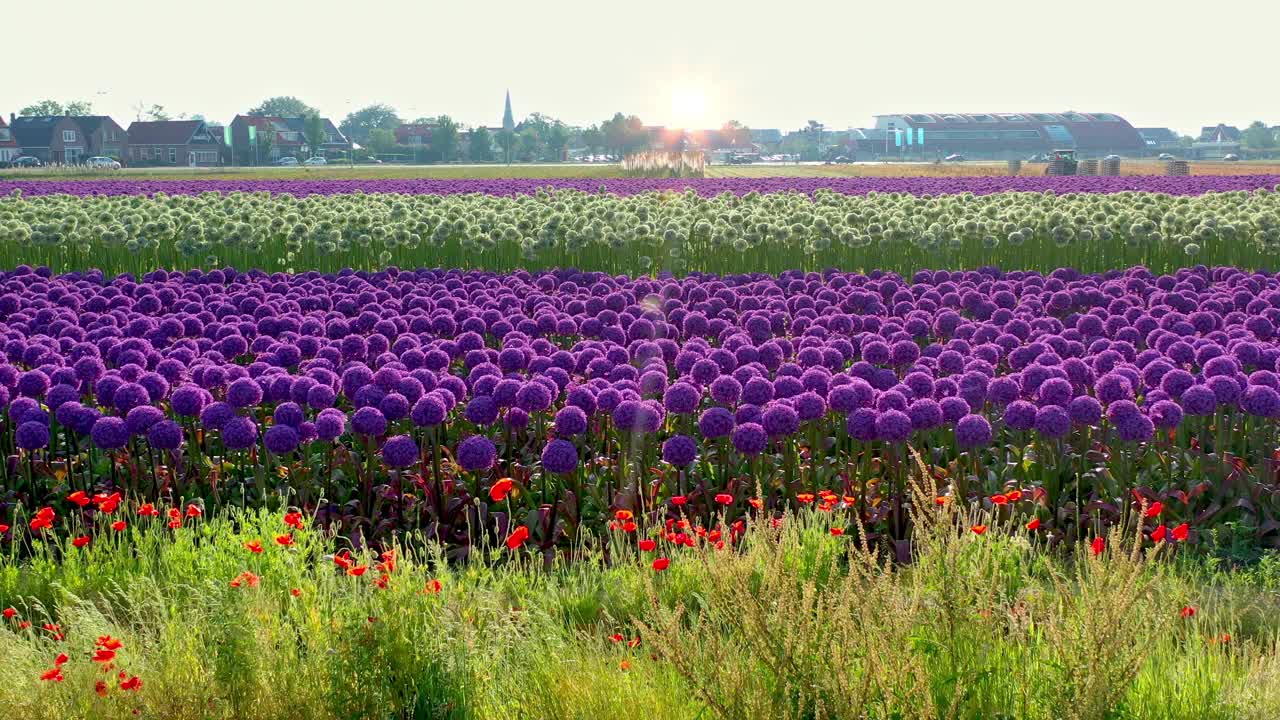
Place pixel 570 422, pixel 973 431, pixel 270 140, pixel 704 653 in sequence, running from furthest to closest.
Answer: pixel 270 140 → pixel 570 422 → pixel 973 431 → pixel 704 653

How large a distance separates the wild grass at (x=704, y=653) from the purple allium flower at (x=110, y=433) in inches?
86.2

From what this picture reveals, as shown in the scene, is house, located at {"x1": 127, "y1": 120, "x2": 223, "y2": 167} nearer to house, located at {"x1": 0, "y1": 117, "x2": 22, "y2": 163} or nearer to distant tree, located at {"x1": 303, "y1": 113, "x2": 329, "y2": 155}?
distant tree, located at {"x1": 303, "y1": 113, "x2": 329, "y2": 155}

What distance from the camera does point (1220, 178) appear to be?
148 ft

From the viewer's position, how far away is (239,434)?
8172 mm

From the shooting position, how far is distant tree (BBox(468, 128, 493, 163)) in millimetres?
131775

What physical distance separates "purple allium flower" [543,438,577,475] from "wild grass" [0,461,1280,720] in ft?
5.16

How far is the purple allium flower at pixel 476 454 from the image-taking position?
26.0ft

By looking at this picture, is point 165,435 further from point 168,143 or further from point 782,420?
point 168,143

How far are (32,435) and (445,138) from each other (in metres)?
123

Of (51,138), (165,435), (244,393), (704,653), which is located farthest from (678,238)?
(51,138)

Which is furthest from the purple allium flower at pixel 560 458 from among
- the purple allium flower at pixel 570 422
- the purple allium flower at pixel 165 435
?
the purple allium flower at pixel 165 435

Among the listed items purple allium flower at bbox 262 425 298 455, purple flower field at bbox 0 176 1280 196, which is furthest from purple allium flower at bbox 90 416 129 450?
purple flower field at bbox 0 176 1280 196

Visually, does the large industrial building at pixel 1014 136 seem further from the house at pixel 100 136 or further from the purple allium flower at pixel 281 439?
the purple allium flower at pixel 281 439

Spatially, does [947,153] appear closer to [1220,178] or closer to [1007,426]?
[1220,178]
